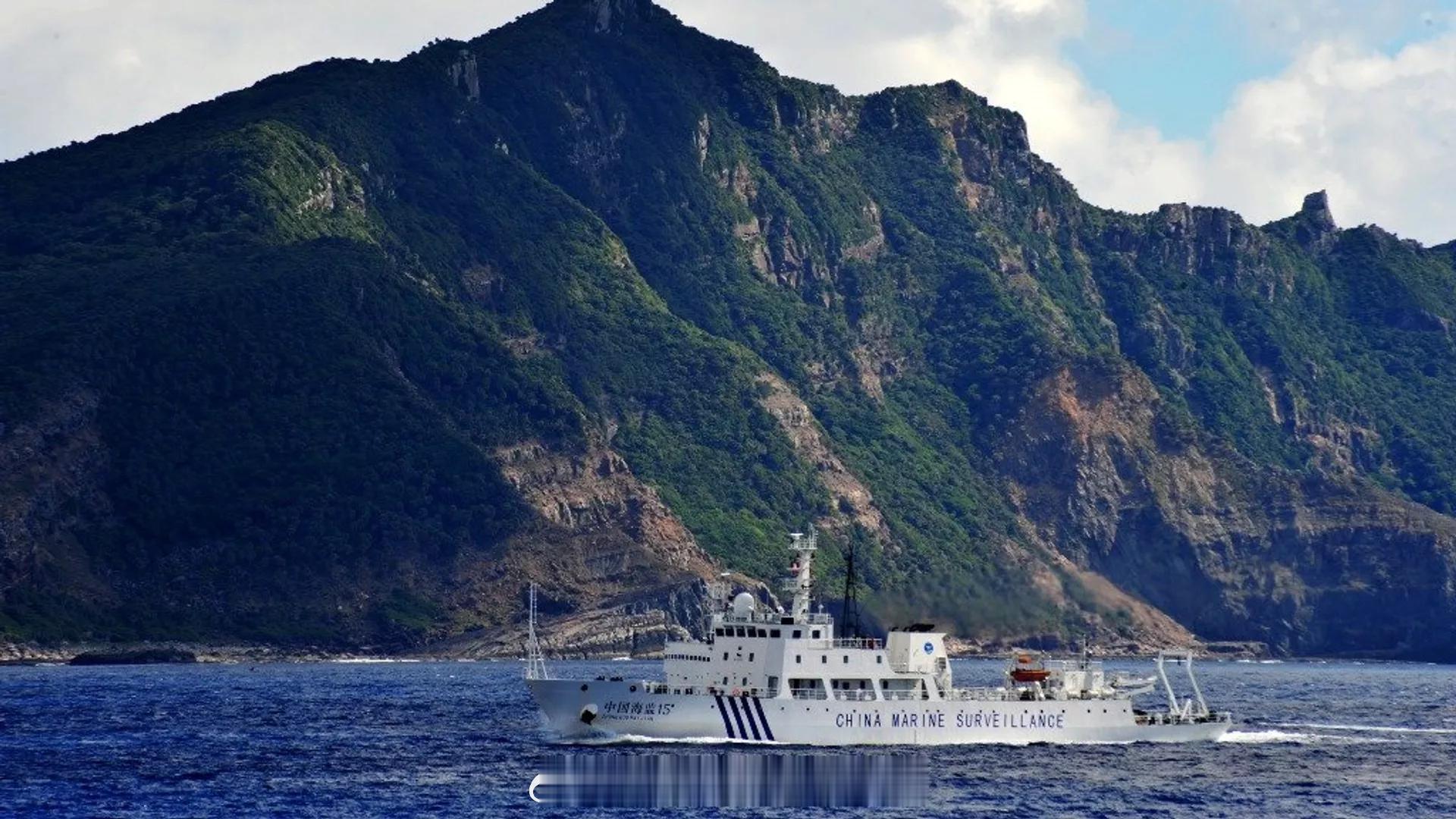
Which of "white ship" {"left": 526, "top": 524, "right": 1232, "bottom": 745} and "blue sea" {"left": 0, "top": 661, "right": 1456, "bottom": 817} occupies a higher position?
"white ship" {"left": 526, "top": 524, "right": 1232, "bottom": 745}

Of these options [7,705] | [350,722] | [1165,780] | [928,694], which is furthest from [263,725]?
[1165,780]

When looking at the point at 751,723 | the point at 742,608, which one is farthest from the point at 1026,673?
the point at 751,723

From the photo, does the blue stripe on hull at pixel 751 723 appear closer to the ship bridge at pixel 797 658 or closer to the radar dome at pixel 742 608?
the ship bridge at pixel 797 658

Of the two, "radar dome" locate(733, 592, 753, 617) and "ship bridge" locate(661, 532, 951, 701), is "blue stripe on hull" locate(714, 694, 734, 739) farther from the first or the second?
"radar dome" locate(733, 592, 753, 617)

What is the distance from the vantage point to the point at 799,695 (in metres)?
131

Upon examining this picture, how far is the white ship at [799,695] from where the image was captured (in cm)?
13038

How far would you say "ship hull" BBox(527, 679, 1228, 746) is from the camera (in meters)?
130

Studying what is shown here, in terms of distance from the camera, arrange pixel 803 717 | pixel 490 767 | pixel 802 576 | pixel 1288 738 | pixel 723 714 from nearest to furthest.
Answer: pixel 490 767 → pixel 723 714 → pixel 803 717 → pixel 802 576 → pixel 1288 738

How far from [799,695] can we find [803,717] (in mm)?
1327

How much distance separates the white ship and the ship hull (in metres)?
0.06

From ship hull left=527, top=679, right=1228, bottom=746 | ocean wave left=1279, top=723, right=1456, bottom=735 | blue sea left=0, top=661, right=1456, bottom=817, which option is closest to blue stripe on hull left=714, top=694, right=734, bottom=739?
ship hull left=527, top=679, right=1228, bottom=746

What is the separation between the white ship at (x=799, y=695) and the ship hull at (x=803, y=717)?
57 mm

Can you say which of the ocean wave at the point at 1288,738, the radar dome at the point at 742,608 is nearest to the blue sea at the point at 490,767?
the ocean wave at the point at 1288,738

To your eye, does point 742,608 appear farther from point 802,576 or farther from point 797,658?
point 797,658
